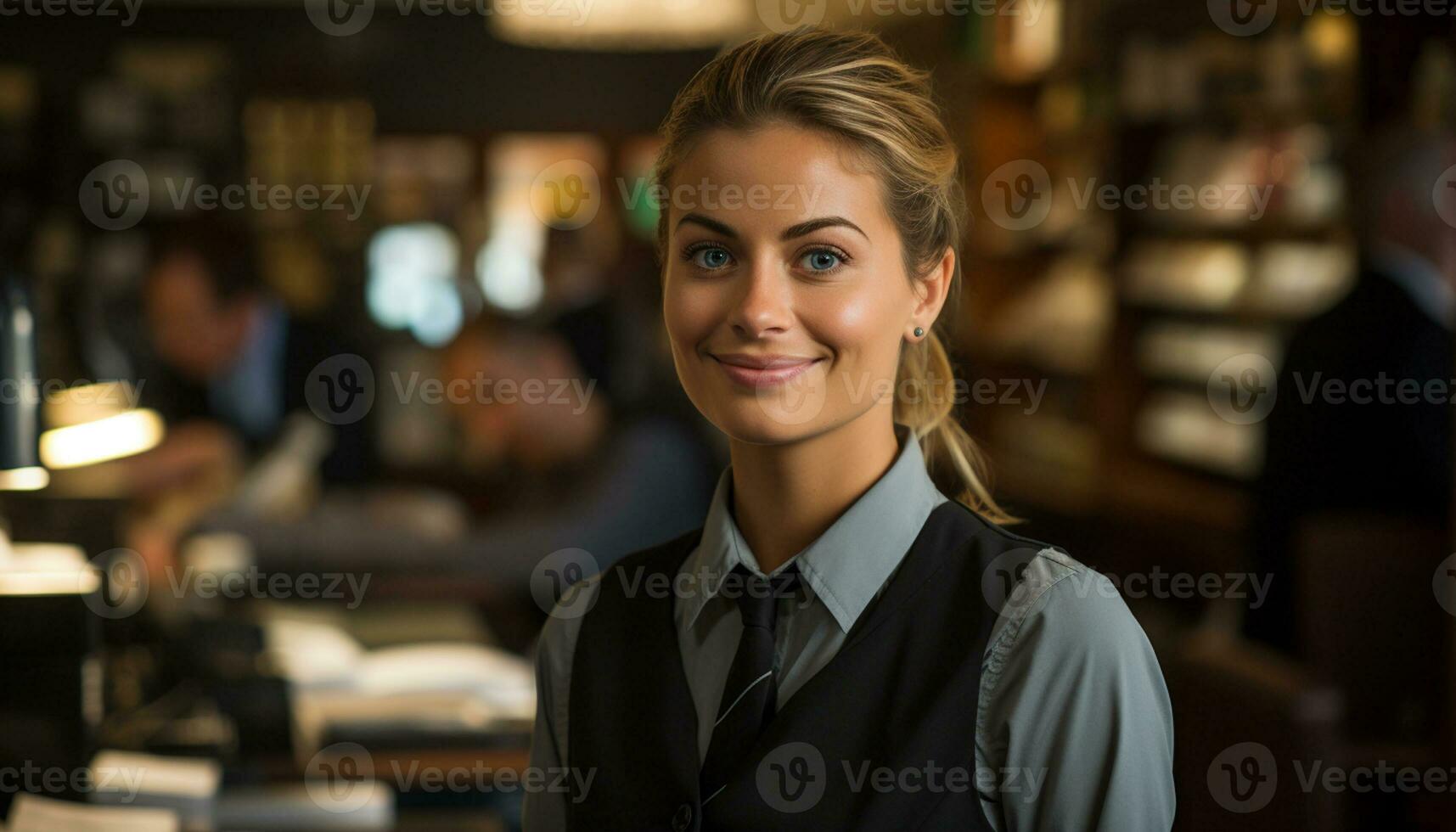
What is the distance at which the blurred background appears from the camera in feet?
7.82

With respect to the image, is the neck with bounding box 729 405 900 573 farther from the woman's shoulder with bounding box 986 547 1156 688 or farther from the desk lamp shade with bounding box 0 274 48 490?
the desk lamp shade with bounding box 0 274 48 490

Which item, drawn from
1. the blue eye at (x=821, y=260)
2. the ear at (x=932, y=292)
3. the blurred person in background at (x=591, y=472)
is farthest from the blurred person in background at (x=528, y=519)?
the blue eye at (x=821, y=260)

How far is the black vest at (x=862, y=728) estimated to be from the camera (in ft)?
3.84

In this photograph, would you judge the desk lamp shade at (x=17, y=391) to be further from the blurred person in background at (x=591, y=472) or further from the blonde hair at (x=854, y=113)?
the blurred person in background at (x=591, y=472)

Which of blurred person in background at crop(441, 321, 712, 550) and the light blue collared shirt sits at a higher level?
the light blue collared shirt

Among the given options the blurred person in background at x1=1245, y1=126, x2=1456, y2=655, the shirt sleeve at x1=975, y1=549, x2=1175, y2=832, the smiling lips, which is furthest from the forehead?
the blurred person in background at x1=1245, y1=126, x2=1456, y2=655

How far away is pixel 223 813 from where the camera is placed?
2010 mm

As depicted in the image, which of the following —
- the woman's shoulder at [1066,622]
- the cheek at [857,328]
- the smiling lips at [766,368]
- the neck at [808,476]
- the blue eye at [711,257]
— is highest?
the blue eye at [711,257]

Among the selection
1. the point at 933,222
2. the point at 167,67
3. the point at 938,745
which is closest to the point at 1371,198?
the point at 933,222

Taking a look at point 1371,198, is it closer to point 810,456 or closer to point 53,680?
point 810,456

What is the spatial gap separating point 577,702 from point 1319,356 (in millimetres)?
2722

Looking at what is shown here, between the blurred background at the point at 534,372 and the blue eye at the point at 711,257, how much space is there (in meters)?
0.35

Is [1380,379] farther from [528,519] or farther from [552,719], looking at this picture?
[552,719]

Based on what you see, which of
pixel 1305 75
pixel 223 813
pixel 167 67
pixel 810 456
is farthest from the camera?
pixel 167 67
